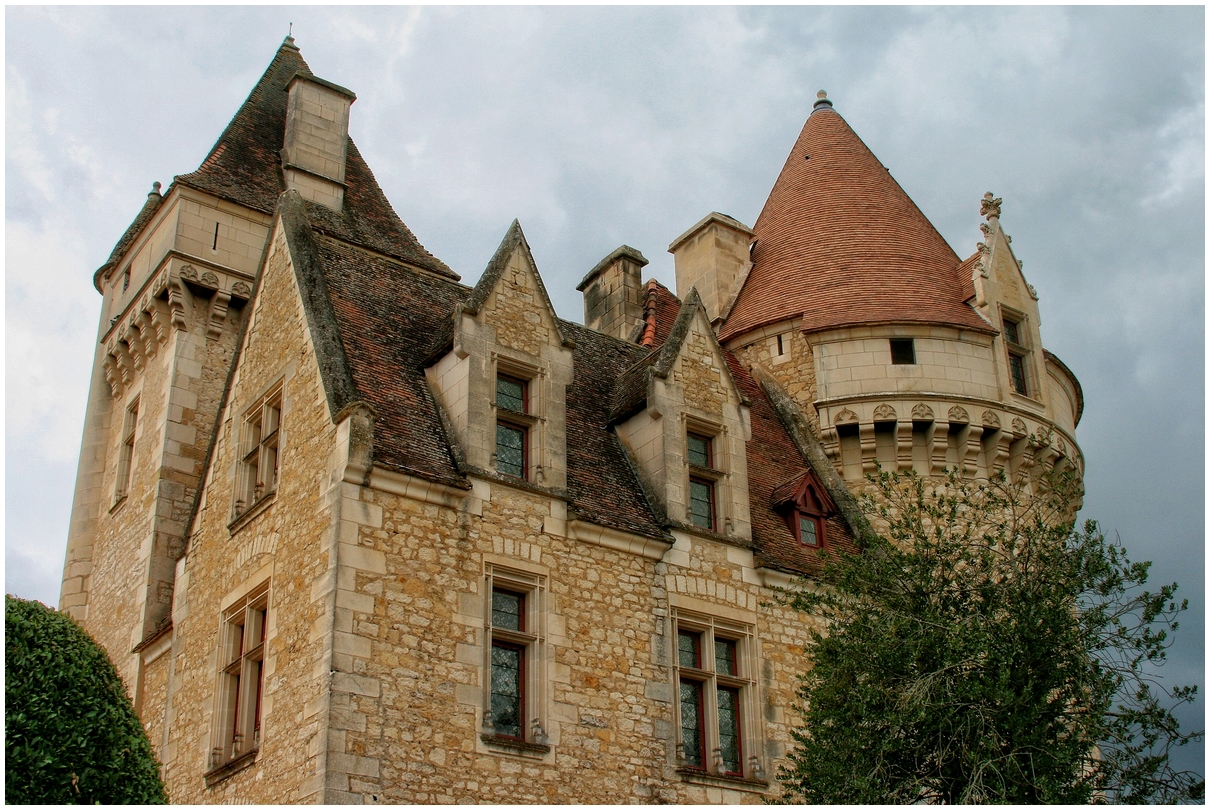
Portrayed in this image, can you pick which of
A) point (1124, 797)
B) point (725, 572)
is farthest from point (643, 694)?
point (1124, 797)

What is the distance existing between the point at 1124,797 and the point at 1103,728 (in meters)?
0.55

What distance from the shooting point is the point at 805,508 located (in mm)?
16422

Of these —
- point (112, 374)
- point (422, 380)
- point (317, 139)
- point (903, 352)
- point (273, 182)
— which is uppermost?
point (317, 139)

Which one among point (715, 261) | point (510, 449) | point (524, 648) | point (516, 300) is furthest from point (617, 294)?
point (524, 648)

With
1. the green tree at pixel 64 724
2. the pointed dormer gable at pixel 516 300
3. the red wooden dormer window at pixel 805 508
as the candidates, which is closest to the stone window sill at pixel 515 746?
the green tree at pixel 64 724

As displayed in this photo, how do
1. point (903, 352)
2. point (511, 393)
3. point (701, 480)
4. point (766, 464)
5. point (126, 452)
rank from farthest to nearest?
point (126, 452) < point (903, 352) < point (766, 464) < point (701, 480) < point (511, 393)

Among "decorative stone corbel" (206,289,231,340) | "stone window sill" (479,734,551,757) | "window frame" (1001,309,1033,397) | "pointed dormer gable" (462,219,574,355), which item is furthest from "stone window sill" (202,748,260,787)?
"window frame" (1001,309,1033,397)

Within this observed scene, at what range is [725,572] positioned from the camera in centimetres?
1459

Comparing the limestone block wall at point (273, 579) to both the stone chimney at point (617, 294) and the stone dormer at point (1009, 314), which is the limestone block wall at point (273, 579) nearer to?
the stone chimney at point (617, 294)

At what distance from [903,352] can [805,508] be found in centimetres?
399

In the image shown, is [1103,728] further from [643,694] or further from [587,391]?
[587,391]

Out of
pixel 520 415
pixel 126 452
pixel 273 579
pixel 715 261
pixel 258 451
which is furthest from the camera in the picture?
pixel 715 261

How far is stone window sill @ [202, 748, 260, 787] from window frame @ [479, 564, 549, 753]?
2.23m

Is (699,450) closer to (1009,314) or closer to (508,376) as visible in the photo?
(508,376)
